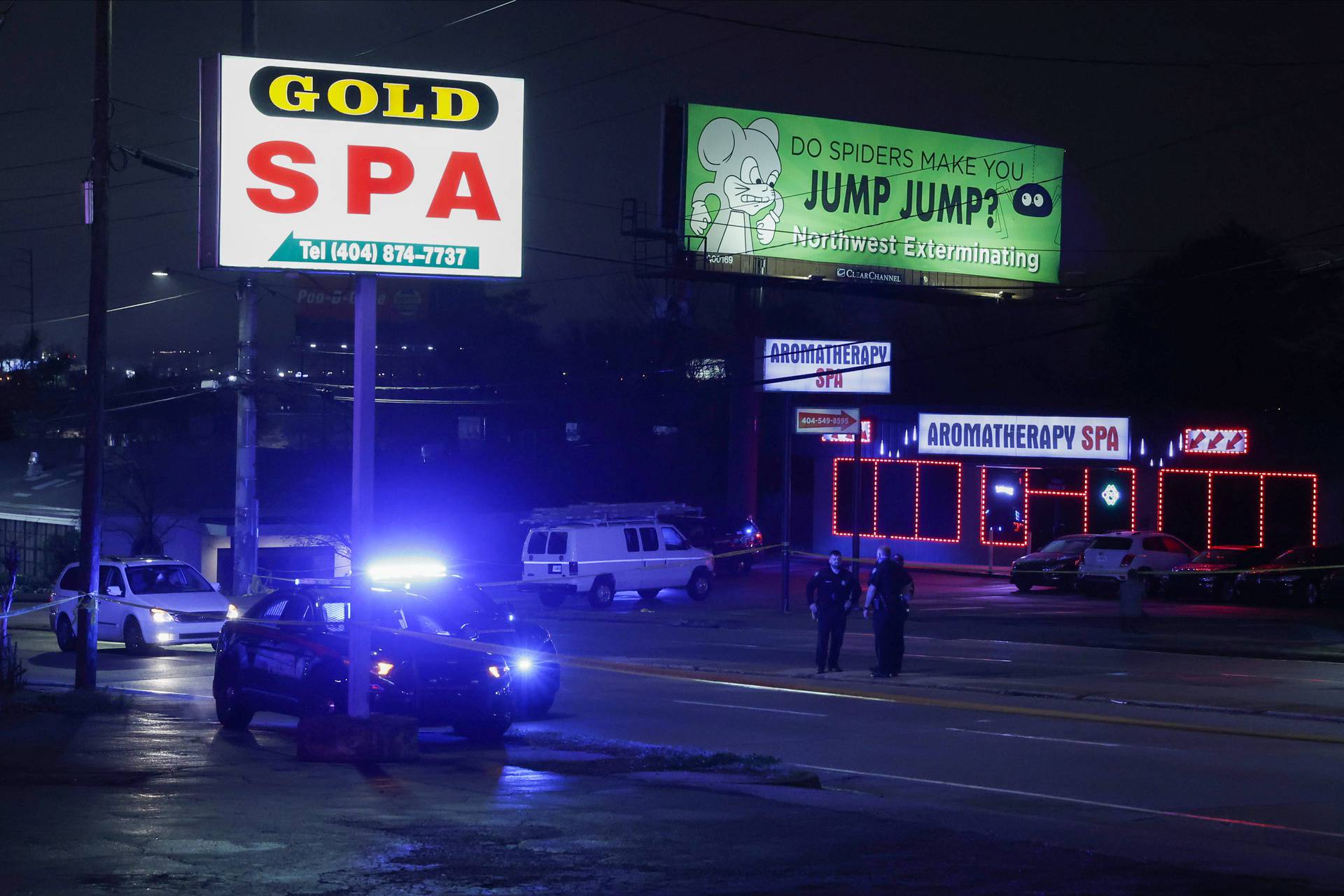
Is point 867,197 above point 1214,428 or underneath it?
above

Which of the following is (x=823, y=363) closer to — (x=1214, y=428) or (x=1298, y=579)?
(x=1214, y=428)

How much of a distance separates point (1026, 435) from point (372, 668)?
34403mm

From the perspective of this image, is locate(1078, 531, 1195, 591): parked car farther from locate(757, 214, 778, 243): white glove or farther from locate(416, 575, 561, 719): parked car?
locate(416, 575, 561, 719): parked car

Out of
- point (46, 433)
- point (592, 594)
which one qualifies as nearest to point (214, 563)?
point (592, 594)

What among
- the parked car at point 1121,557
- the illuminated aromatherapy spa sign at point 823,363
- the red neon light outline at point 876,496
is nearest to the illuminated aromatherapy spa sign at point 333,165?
the parked car at point 1121,557

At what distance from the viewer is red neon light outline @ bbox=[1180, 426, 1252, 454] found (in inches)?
1679

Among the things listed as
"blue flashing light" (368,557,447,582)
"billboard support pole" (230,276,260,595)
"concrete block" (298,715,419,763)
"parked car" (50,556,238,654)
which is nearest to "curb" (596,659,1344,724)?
"blue flashing light" (368,557,447,582)

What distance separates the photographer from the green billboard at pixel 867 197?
160ft

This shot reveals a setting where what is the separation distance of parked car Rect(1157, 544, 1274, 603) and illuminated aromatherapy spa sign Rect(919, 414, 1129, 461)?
22.9 feet

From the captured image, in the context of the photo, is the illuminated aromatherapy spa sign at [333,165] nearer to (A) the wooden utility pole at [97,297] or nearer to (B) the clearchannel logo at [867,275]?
(A) the wooden utility pole at [97,297]

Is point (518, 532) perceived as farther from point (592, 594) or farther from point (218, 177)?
point (218, 177)

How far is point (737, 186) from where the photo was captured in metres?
49.1

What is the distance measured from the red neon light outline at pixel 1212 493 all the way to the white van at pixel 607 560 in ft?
51.1

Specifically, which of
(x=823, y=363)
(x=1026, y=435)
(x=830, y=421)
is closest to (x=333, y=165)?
(x=830, y=421)
